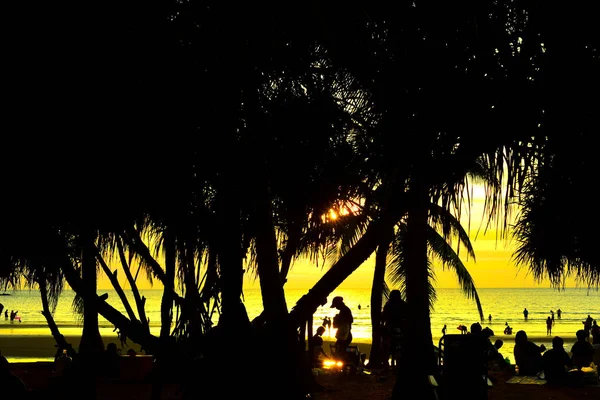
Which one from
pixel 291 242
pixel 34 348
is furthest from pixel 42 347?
pixel 291 242

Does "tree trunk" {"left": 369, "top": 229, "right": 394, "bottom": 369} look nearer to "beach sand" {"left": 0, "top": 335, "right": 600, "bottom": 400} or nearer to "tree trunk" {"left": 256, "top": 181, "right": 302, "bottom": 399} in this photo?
"beach sand" {"left": 0, "top": 335, "right": 600, "bottom": 400}

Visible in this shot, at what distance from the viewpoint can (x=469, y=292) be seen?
20891mm

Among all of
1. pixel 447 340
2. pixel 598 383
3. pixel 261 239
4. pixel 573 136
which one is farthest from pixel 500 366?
pixel 573 136

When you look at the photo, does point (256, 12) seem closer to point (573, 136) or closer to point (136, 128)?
point (136, 128)

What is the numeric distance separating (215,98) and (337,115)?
167 cm

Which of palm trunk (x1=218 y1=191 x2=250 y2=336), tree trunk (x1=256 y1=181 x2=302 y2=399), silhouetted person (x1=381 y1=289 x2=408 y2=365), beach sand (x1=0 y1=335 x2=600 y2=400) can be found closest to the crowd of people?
beach sand (x1=0 y1=335 x2=600 y2=400)

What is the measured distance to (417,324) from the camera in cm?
875

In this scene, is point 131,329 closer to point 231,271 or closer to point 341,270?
point 231,271

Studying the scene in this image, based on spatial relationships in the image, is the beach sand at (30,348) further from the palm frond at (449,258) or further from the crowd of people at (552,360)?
the crowd of people at (552,360)

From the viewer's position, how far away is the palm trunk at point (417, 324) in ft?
27.2

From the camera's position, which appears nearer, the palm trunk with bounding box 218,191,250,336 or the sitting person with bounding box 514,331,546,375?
the palm trunk with bounding box 218,191,250,336

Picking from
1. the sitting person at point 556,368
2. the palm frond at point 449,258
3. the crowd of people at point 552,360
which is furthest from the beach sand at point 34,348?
the sitting person at point 556,368

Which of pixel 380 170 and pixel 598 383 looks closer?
pixel 380 170

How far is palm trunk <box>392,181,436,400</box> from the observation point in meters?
8.28
